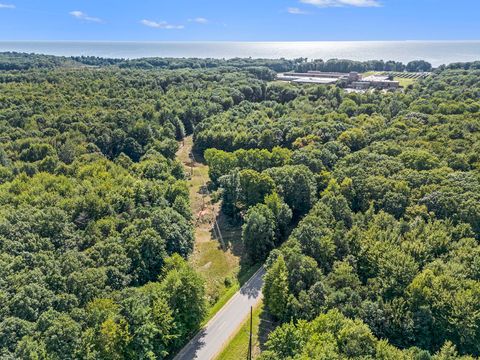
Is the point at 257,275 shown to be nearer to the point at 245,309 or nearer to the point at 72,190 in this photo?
the point at 245,309

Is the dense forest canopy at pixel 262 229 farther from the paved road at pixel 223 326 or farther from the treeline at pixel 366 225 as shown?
the paved road at pixel 223 326

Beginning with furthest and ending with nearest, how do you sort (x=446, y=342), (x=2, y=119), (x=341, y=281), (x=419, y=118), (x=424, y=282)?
(x=419, y=118) < (x=2, y=119) < (x=341, y=281) < (x=424, y=282) < (x=446, y=342)

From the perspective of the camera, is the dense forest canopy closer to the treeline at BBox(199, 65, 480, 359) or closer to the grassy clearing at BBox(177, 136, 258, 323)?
the treeline at BBox(199, 65, 480, 359)

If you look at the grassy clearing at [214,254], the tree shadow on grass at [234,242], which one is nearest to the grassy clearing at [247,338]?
the grassy clearing at [214,254]

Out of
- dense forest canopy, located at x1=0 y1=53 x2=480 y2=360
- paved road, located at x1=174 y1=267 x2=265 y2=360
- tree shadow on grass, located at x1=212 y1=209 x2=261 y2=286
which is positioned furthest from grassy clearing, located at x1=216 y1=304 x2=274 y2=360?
tree shadow on grass, located at x1=212 y1=209 x2=261 y2=286

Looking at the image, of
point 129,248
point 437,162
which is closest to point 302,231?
point 129,248

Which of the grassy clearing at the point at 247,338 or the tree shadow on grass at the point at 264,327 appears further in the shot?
the tree shadow on grass at the point at 264,327
